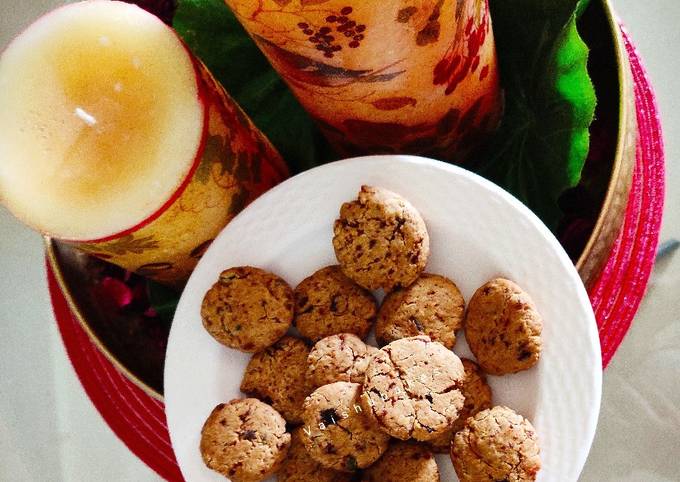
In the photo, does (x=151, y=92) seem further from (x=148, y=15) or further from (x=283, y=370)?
(x=283, y=370)

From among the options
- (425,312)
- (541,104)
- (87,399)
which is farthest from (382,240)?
(87,399)

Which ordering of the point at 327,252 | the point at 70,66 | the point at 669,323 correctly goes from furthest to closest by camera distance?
the point at 669,323 < the point at 327,252 < the point at 70,66

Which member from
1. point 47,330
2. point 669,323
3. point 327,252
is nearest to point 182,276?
point 327,252

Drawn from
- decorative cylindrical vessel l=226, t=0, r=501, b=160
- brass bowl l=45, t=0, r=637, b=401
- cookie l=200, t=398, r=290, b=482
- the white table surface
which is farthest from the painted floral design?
the white table surface

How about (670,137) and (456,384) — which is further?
(670,137)

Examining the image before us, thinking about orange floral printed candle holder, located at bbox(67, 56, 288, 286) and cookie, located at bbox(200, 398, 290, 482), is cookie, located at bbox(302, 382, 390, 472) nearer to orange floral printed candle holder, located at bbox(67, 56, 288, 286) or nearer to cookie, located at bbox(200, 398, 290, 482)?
cookie, located at bbox(200, 398, 290, 482)

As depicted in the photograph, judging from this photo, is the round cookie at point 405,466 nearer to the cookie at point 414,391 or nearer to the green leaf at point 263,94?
the cookie at point 414,391

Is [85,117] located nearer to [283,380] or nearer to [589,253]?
[283,380]
